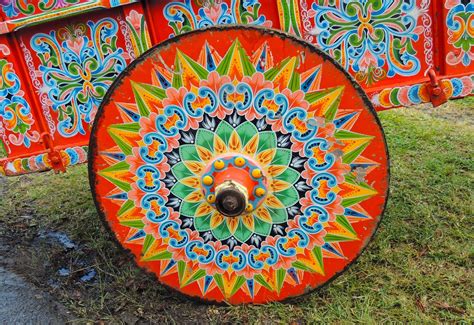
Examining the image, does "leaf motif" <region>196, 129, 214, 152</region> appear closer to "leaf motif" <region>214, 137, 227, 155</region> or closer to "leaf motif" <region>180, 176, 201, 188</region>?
"leaf motif" <region>214, 137, 227, 155</region>

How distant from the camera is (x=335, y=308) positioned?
2.09 meters

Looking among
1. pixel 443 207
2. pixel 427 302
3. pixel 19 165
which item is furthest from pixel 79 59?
pixel 443 207

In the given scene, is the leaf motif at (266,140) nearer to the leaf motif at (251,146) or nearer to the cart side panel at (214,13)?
the leaf motif at (251,146)

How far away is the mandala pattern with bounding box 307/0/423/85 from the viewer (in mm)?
1882

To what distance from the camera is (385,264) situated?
234cm

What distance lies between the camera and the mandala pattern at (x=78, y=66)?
78.4 inches

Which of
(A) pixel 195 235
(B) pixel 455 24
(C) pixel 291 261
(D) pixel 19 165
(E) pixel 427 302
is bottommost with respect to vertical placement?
(E) pixel 427 302

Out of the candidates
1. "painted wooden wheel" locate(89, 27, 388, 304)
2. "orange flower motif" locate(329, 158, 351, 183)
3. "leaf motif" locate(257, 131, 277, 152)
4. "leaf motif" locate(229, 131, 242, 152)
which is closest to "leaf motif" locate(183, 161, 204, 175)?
"painted wooden wheel" locate(89, 27, 388, 304)

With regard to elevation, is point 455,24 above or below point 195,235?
above

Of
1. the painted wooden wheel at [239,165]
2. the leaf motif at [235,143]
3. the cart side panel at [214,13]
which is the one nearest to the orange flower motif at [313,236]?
the painted wooden wheel at [239,165]

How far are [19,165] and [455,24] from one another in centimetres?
190

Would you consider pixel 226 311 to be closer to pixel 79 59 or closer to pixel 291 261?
pixel 291 261

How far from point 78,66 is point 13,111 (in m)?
0.35

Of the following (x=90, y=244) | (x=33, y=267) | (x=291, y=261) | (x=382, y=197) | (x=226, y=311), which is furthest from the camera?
(x=90, y=244)
